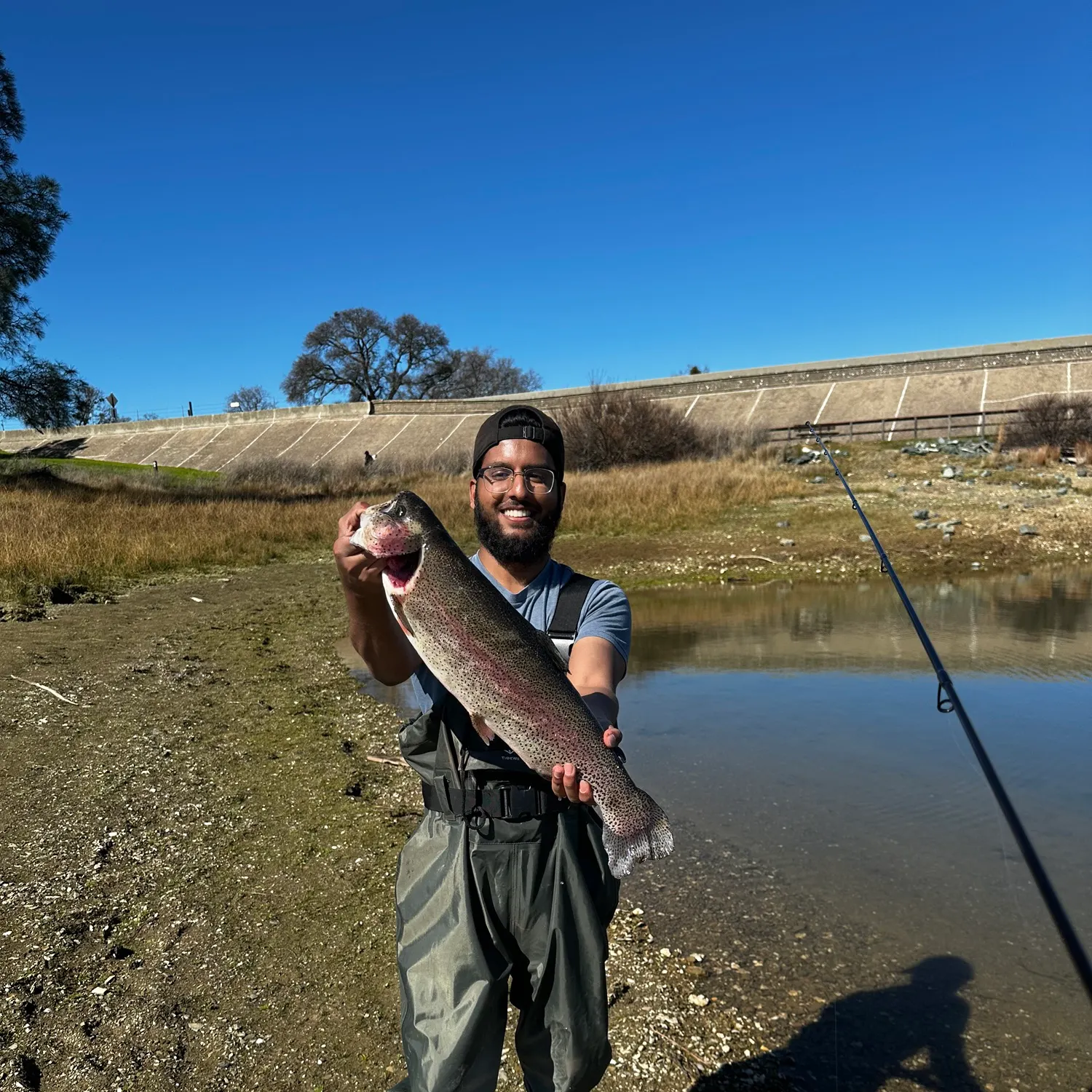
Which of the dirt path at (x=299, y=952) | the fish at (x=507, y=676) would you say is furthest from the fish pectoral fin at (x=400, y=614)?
the dirt path at (x=299, y=952)

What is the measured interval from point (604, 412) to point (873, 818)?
31.1 m

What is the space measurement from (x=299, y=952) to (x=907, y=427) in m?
40.7

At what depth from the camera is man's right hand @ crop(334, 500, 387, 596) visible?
233 centimetres

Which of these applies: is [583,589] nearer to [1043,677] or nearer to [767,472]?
[1043,677]

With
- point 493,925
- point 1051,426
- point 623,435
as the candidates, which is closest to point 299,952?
point 493,925

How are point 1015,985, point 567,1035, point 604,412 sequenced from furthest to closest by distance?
1. point 604,412
2. point 1015,985
3. point 567,1035

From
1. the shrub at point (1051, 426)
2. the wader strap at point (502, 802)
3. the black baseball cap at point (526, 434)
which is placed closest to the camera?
the wader strap at point (502, 802)

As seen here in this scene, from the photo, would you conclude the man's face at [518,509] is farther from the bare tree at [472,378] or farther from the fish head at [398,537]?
the bare tree at [472,378]

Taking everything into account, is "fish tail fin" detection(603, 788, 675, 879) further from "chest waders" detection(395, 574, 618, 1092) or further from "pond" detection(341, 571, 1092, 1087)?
"pond" detection(341, 571, 1092, 1087)

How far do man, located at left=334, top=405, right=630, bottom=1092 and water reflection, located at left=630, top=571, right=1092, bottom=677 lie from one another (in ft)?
25.8

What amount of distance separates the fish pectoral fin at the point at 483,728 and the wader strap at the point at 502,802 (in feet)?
0.43

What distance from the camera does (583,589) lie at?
9.09 ft

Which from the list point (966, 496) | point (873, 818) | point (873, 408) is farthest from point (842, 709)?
point (873, 408)

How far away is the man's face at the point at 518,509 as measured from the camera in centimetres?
273
